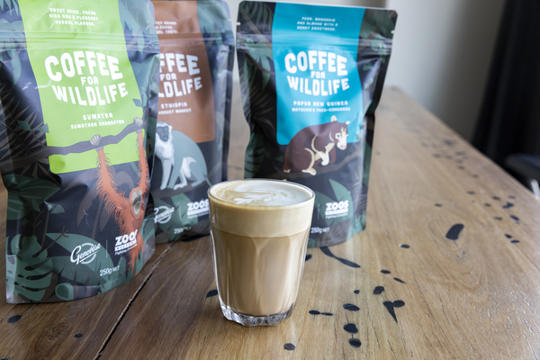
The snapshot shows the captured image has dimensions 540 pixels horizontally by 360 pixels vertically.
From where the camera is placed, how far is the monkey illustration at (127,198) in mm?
544

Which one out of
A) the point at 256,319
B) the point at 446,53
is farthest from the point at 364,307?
the point at 446,53

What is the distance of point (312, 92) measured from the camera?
69cm

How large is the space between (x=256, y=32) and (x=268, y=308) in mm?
388

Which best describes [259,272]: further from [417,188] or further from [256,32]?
[417,188]

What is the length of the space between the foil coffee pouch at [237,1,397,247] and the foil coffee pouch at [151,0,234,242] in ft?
0.20

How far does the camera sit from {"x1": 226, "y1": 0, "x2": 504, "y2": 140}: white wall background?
2662 millimetres

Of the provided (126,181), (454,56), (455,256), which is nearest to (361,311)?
(455,256)

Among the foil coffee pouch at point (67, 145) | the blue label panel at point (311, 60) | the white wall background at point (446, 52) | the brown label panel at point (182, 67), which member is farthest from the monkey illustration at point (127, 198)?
the white wall background at point (446, 52)

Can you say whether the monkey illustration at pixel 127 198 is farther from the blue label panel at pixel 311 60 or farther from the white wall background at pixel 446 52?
the white wall background at pixel 446 52

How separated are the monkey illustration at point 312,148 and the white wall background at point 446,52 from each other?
2.11 meters

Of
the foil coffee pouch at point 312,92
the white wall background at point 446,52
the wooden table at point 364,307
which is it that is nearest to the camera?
the wooden table at point 364,307

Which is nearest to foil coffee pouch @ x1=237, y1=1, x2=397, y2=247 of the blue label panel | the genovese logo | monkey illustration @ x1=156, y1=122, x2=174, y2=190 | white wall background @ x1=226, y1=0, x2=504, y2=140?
the blue label panel

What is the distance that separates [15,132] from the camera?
0.50 metres

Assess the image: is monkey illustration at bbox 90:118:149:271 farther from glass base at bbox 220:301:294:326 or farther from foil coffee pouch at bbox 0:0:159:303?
glass base at bbox 220:301:294:326
